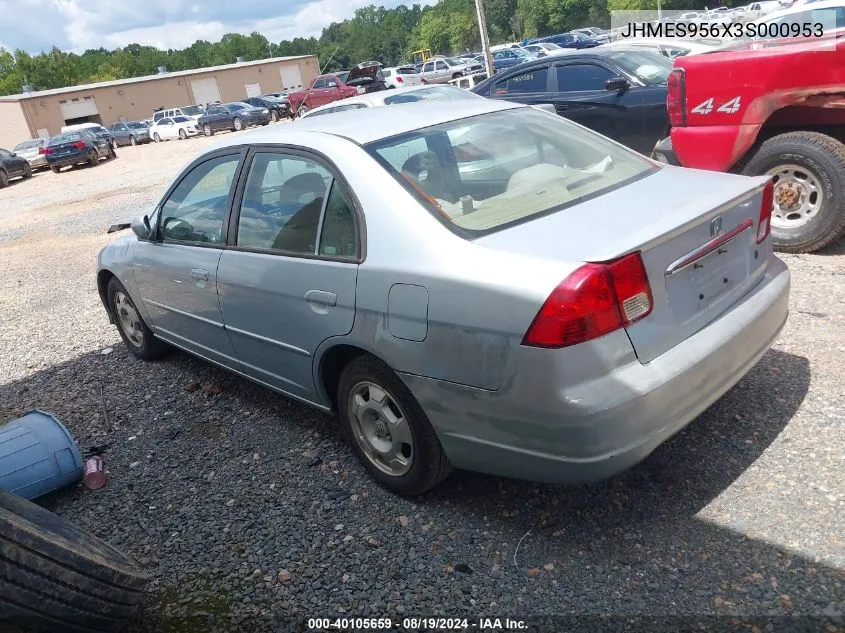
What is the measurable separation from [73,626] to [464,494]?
165 cm

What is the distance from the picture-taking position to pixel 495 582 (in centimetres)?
268

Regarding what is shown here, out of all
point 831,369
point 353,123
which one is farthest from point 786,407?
point 353,123

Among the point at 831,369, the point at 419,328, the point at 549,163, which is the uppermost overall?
the point at 549,163

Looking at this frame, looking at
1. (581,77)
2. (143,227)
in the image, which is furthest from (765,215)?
(581,77)

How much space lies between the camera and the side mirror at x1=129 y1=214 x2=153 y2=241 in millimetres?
4629

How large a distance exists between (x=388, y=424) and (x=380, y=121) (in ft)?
5.11

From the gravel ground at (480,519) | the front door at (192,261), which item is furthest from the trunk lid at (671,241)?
the front door at (192,261)

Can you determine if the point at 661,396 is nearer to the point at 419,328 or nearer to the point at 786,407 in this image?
the point at 419,328

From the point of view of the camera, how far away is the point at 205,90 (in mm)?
64875

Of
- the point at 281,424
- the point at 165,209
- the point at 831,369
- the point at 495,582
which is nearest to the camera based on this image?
the point at 495,582

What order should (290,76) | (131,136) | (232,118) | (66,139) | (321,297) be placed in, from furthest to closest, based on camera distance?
(290,76)
(131,136)
(232,118)
(66,139)
(321,297)

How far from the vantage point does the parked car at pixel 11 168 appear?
82.4 ft

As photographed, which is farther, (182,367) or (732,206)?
(182,367)

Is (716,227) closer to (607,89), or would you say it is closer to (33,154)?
(607,89)
